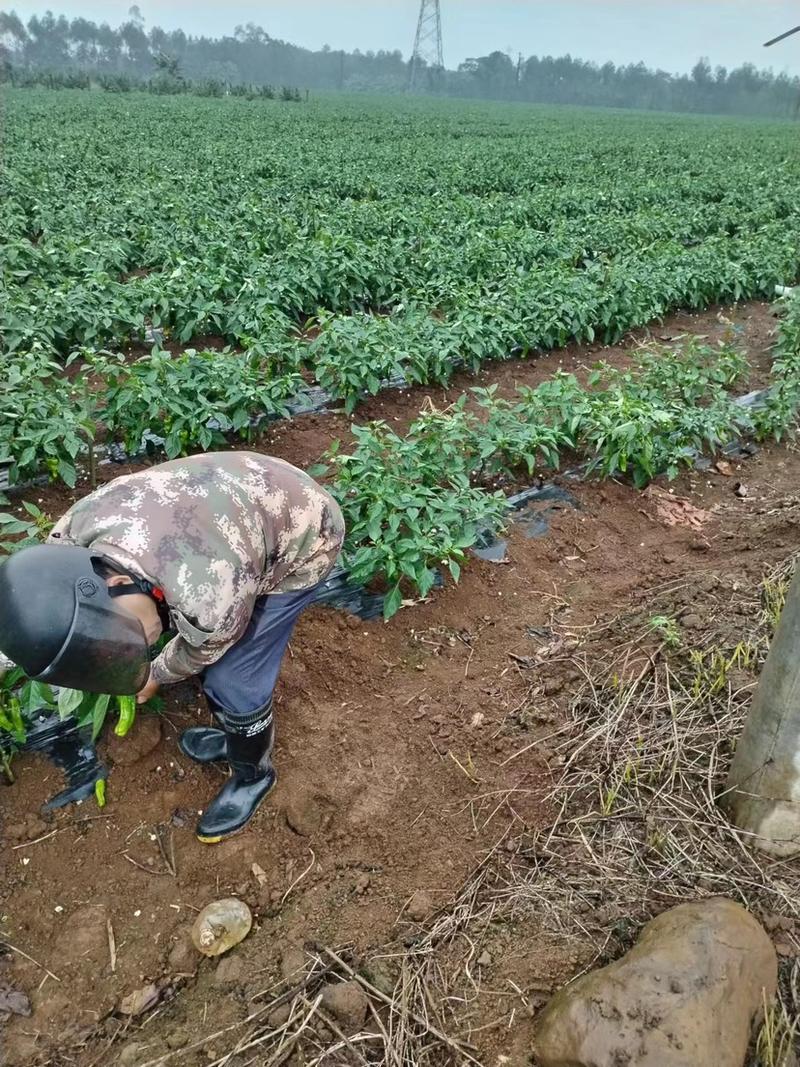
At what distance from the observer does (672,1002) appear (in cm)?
150

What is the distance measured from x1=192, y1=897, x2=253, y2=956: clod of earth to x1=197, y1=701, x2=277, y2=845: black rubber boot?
0.78ft

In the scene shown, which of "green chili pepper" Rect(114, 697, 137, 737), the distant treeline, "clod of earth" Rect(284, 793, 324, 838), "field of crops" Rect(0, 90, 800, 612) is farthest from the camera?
the distant treeline

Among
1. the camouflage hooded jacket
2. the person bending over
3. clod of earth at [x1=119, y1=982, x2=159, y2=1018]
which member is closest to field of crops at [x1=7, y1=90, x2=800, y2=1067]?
clod of earth at [x1=119, y1=982, x2=159, y2=1018]

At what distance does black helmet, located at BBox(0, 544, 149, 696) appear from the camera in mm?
1332

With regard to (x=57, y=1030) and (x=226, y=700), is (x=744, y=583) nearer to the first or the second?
(x=226, y=700)

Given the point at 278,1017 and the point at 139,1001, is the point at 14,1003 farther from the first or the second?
the point at 278,1017

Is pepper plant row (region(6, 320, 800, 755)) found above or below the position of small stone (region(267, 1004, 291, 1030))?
above

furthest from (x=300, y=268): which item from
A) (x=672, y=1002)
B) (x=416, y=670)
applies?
(x=672, y=1002)

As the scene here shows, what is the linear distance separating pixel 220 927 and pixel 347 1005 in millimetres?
398

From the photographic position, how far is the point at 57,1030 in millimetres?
1712

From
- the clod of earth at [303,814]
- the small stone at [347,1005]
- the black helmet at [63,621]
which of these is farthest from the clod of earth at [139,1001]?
the black helmet at [63,621]

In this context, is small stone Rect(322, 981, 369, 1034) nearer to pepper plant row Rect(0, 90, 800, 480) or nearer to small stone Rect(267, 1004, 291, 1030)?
small stone Rect(267, 1004, 291, 1030)

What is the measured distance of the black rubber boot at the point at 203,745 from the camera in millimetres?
2289

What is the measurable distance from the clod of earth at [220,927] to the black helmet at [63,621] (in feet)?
2.68
